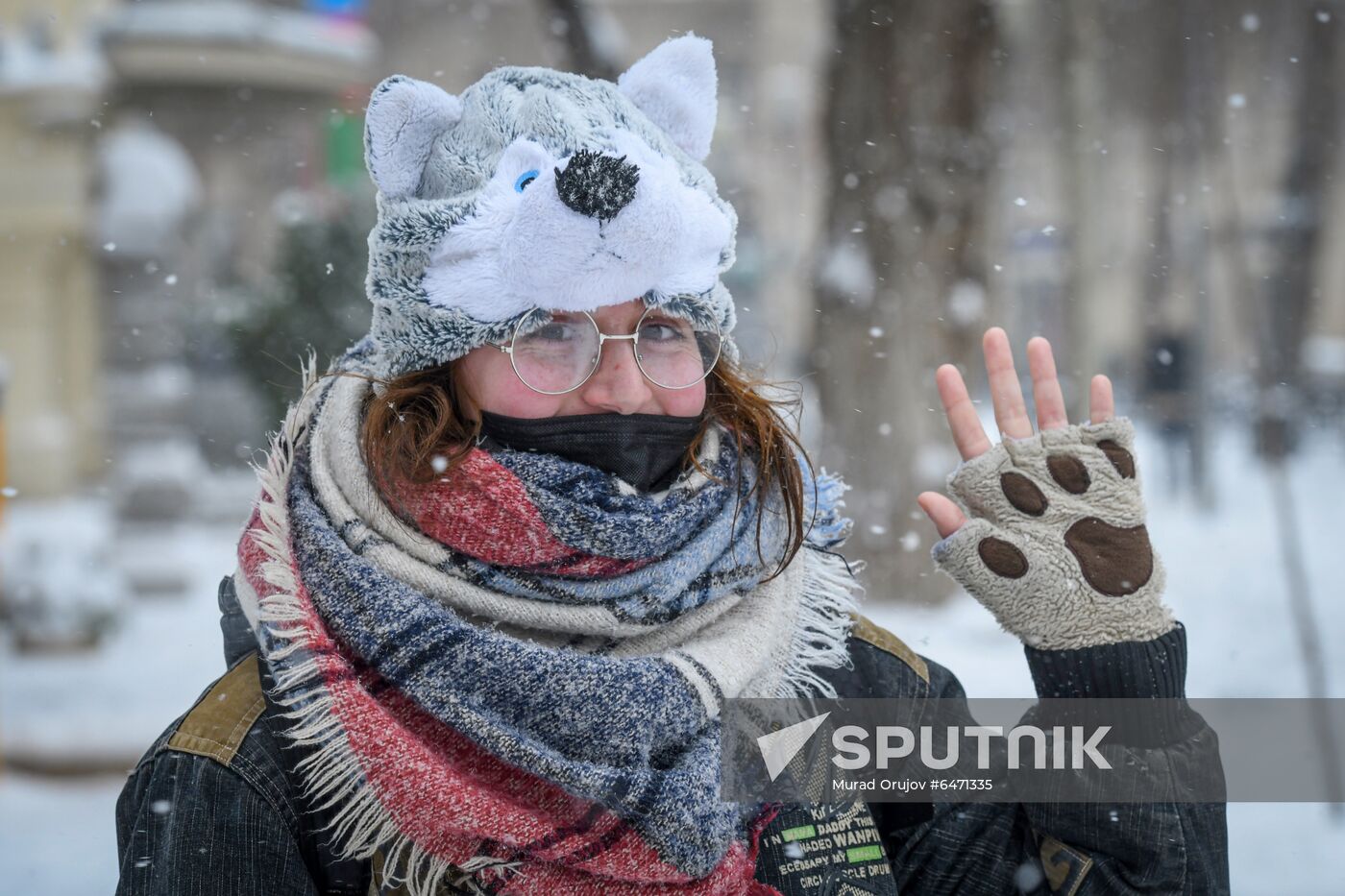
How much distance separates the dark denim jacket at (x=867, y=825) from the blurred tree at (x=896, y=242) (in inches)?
174

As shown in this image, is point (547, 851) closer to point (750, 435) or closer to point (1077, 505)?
point (750, 435)

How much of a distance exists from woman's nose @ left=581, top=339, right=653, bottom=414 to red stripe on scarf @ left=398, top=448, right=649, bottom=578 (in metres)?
0.18

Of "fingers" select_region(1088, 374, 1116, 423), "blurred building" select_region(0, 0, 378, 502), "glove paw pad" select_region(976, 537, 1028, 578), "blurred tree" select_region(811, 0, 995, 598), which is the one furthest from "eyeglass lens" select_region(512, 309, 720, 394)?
"blurred building" select_region(0, 0, 378, 502)

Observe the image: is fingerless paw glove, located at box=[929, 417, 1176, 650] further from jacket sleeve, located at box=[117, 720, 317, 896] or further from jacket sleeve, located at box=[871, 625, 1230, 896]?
jacket sleeve, located at box=[117, 720, 317, 896]

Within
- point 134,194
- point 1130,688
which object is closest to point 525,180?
point 1130,688

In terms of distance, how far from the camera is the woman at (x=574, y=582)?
5.05 feet

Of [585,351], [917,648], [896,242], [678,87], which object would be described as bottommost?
[917,648]

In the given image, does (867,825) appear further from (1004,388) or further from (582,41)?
(582,41)

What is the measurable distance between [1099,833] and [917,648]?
3957 mm

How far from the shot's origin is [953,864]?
6.15 feet

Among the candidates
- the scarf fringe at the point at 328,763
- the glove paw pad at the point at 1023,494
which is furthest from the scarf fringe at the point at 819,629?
the scarf fringe at the point at 328,763

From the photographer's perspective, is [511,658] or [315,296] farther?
[315,296]

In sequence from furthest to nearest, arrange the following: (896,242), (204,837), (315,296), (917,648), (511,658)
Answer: (315,296) → (896,242) → (917,648) → (511,658) → (204,837)

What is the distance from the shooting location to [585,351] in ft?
5.83
